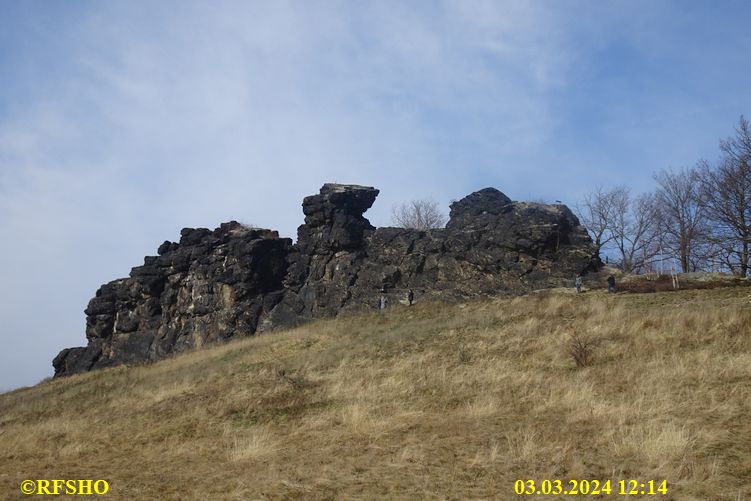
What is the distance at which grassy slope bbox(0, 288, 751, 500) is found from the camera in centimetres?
732

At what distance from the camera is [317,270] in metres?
41.8

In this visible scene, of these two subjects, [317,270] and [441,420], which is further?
[317,270]

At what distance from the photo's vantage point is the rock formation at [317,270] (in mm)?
35812

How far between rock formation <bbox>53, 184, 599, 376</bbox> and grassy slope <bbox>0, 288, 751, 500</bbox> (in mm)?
14396

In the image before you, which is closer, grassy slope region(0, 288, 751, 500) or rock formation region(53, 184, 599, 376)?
grassy slope region(0, 288, 751, 500)

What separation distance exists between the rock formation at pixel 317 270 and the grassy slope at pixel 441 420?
14.4m

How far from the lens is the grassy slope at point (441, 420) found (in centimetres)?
732

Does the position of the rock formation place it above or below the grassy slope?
above

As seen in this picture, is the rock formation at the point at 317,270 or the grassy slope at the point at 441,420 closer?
the grassy slope at the point at 441,420

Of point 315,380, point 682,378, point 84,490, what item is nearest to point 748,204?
point 682,378

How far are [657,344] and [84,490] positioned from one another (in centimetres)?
1366

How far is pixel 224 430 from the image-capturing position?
12086 millimetres

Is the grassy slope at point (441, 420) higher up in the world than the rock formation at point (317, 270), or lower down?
lower down

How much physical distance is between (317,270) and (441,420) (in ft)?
105
